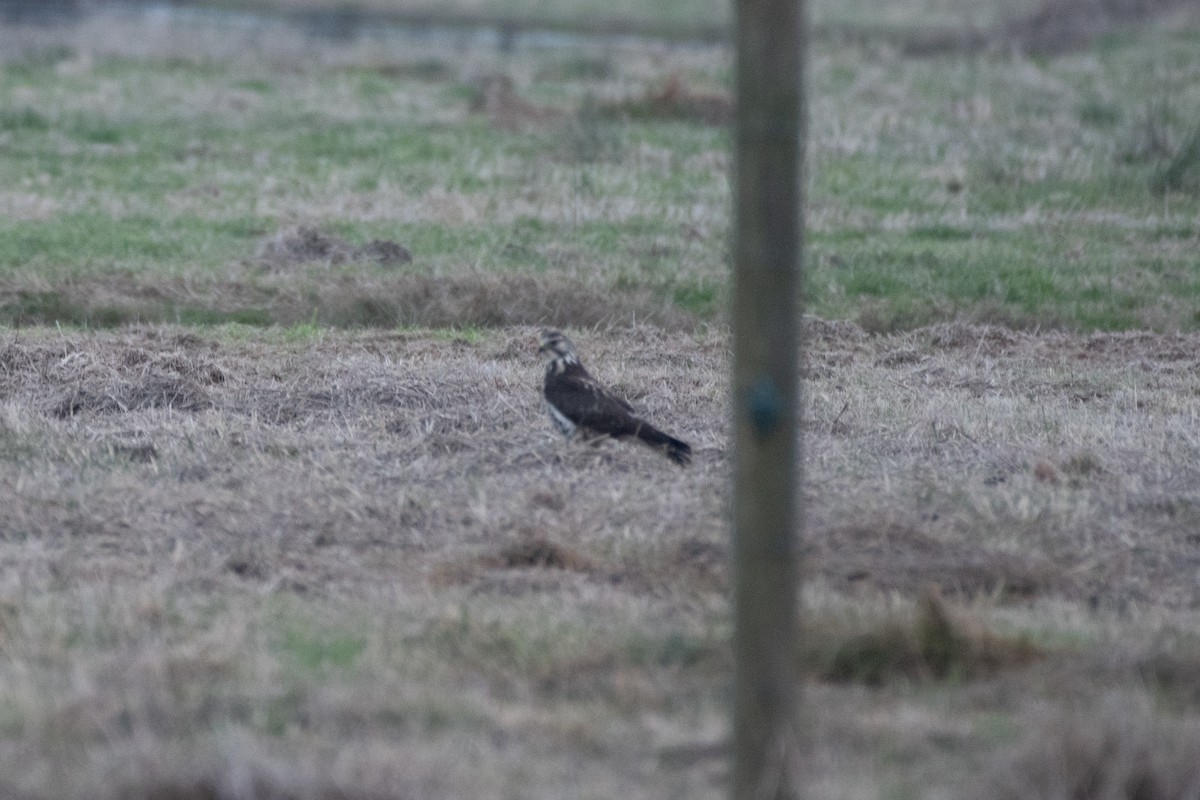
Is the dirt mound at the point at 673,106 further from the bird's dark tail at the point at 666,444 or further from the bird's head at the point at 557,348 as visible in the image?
the bird's dark tail at the point at 666,444

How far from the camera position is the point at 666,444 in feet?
28.2

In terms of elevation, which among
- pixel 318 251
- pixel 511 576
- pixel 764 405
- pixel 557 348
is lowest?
pixel 318 251

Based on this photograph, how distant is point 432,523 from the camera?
738cm

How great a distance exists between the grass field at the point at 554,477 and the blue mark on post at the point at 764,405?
1.08 m

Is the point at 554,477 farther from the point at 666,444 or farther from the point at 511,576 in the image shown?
the point at 511,576

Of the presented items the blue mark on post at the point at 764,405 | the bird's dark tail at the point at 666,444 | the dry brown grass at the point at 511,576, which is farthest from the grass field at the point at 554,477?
the blue mark on post at the point at 764,405

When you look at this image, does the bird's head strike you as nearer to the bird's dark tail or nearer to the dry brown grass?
the dry brown grass

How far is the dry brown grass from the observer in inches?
193

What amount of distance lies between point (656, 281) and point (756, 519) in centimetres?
973

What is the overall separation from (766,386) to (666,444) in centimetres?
436

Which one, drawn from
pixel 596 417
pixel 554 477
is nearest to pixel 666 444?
pixel 596 417

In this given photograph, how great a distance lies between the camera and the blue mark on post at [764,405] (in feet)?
13.9

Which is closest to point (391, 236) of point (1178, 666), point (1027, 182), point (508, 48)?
point (1027, 182)

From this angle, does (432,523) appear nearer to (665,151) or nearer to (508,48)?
(665,151)
